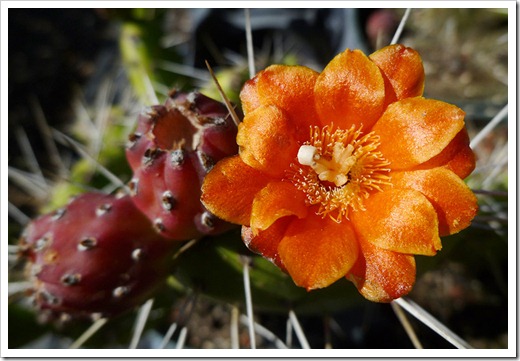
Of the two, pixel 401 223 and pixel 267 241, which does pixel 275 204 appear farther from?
pixel 401 223

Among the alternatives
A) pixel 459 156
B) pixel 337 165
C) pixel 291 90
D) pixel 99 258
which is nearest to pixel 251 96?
pixel 291 90

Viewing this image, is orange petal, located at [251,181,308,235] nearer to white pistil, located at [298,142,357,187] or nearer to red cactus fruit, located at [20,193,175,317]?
white pistil, located at [298,142,357,187]

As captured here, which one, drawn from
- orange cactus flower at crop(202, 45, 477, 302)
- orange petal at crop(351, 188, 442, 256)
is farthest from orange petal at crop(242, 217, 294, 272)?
orange petal at crop(351, 188, 442, 256)

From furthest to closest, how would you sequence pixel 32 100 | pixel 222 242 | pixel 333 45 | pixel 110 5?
1. pixel 32 100
2. pixel 333 45
3. pixel 110 5
4. pixel 222 242

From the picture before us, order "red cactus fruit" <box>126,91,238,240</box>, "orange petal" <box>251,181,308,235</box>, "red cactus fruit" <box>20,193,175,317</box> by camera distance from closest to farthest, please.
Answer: "orange petal" <box>251,181,308,235</box> < "red cactus fruit" <box>126,91,238,240</box> < "red cactus fruit" <box>20,193,175,317</box>

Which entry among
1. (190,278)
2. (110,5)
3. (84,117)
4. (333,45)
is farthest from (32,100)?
(190,278)

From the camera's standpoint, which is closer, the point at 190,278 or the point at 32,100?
the point at 190,278

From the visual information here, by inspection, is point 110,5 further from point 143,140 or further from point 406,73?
point 406,73
